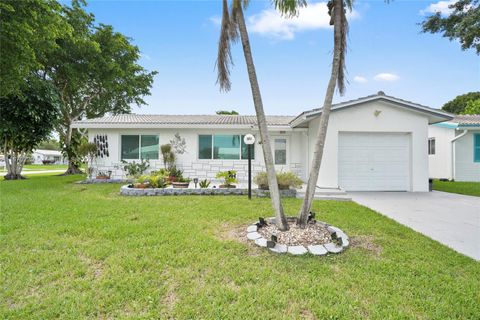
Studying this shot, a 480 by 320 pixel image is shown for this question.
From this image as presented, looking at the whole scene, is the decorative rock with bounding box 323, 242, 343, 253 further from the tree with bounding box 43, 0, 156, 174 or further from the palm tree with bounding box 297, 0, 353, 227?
the tree with bounding box 43, 0, 156, 174

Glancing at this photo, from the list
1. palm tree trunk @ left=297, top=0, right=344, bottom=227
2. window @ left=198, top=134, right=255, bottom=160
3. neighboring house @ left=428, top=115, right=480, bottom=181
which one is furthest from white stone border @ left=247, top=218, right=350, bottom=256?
neighboring house @ left=428, top=115, right=480, bottom=181

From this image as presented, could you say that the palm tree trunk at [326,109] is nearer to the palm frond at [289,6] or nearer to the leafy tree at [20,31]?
the palm frond at [289,6]

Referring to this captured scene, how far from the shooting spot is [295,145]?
12.7m

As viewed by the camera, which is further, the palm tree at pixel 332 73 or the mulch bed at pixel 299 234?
the palm tree at pixel 332 73

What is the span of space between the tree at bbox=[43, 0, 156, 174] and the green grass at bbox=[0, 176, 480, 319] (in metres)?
14.3

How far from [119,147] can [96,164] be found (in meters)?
1.62

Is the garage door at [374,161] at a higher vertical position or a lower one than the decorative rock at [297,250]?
higher

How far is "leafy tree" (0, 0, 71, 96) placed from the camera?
26.3ft

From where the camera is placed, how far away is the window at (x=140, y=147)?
12.7 metres

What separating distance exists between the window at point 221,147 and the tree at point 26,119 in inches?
380

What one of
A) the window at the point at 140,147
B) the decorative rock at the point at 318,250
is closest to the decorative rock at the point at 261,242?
the decorative rock at the point at 318,250

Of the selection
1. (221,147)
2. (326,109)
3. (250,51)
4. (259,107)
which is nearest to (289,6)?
(250,51)

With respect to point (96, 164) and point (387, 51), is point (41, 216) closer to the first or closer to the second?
point (96, 164)

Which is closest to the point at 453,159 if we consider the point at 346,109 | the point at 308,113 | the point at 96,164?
the point at 346,109
